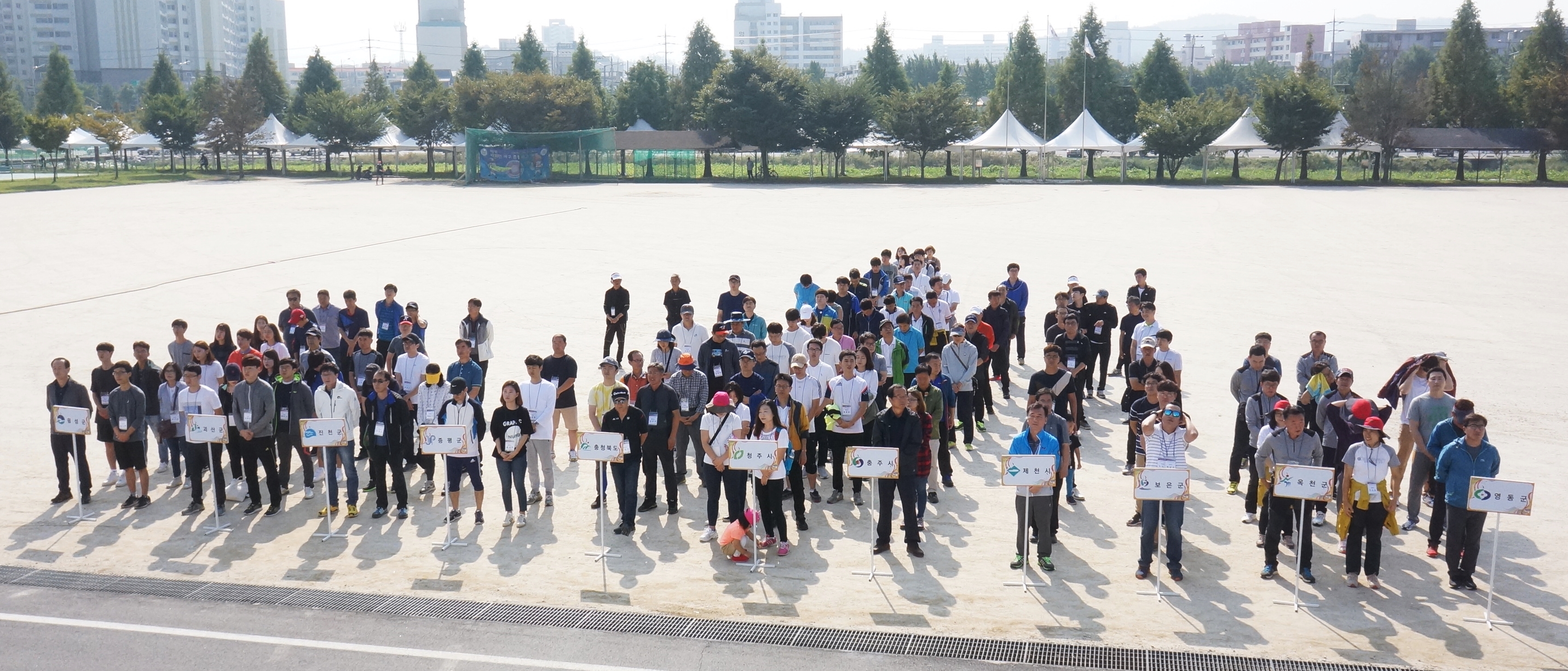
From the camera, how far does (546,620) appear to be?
28.9 feet

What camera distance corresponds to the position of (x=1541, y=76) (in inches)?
2473

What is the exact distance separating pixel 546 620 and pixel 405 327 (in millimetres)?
5248

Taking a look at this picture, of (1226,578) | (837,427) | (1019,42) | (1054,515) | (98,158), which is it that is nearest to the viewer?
(1226,578)

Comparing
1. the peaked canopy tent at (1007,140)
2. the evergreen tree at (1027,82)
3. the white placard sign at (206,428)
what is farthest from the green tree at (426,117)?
the white placard sign at (206,428)

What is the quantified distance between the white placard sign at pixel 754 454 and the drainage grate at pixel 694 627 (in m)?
1.53

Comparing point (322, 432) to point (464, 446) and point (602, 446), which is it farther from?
point (602, 446)

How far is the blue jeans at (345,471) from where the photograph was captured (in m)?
10.8

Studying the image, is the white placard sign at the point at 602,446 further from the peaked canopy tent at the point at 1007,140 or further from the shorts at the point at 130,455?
the peaked canopy tent at the point at 1007,140

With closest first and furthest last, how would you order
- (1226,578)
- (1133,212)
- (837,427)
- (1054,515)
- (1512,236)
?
(1226,578), (1054,515), (837,427), (1512,236), (1133,212)

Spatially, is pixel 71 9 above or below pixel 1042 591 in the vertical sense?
above

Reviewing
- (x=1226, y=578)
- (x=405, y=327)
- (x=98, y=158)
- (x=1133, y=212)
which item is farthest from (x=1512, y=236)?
(x=98, y=158)

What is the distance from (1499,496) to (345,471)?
35.2 ft

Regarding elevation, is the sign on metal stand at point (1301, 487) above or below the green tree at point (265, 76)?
below

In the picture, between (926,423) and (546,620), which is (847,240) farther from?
(546,620)
